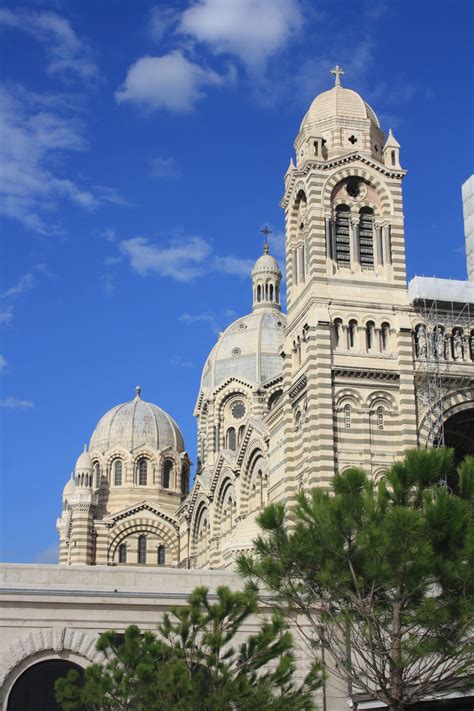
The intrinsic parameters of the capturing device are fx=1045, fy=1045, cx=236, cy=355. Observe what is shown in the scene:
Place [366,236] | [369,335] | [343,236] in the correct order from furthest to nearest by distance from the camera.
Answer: [366,236] → [343,236] → [369,335]

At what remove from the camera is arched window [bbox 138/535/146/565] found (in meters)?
59.8

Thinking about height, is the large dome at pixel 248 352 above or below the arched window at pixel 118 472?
above

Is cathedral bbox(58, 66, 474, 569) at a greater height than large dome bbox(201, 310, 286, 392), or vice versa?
large dome bbox(201, 310, 286, 392)

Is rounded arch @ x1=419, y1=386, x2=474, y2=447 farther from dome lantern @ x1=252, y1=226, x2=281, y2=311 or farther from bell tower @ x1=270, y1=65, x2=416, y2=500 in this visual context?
dome lantern @ x1=252, y1=226, x2=281, y2=311

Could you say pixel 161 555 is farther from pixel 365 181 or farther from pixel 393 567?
pixel 393 567

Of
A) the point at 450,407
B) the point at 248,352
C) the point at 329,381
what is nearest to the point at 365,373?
the point at 329,381

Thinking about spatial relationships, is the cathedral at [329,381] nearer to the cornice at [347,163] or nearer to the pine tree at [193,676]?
the cornice at [347,163]

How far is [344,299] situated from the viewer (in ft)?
120

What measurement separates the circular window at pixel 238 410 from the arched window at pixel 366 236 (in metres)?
23.4

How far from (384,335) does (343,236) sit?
4053 millimetres

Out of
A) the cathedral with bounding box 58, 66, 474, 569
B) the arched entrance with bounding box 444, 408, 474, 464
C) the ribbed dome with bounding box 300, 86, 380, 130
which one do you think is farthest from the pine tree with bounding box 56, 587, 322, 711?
the ribbed dome with bounding box 300, 86, 380, 130

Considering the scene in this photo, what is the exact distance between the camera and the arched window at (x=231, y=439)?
59.9 m

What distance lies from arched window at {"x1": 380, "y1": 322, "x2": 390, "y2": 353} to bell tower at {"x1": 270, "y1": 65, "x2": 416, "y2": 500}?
47mm

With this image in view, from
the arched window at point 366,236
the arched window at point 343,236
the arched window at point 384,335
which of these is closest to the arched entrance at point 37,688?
the arched window at point 384,335
